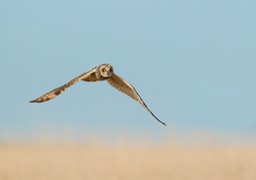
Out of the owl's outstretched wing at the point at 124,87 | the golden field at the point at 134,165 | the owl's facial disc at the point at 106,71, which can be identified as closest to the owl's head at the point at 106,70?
the owl's facial disc at the point at 106,71

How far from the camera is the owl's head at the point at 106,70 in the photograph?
13.0ft

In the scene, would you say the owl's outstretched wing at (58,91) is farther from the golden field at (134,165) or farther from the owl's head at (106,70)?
the golden field at (134,165)

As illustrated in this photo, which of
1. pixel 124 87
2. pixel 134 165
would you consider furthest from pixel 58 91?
pixel 134 165

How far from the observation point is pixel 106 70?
3.97 meters

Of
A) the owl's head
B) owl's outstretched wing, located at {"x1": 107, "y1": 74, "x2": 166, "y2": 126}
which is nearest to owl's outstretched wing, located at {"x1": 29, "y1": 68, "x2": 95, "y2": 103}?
the owl's head

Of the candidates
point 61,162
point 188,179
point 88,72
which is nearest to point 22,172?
point 61,162

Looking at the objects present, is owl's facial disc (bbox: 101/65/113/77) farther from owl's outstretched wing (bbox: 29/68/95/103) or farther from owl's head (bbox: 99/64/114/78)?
owl's outstretched wing (bbox: 29/68/95/103)

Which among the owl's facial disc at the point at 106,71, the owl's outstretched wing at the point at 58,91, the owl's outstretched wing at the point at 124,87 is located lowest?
the owl's outstretched wing at the point at 58,91

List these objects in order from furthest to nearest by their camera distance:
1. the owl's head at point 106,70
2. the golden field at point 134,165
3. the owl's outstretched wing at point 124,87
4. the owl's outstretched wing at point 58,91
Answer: the golden field at point 134,165 → the owl's outstretched wing at point 124,87 → the owl's head at point 106,70 → the owl's outstretched wing at point 58,91

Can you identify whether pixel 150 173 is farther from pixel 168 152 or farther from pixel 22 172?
pixel 22 172

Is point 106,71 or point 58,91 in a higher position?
point 106,71

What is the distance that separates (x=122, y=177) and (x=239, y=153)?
2.92m

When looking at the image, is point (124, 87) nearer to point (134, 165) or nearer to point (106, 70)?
point (106, 70)

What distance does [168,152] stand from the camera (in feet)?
41.4
